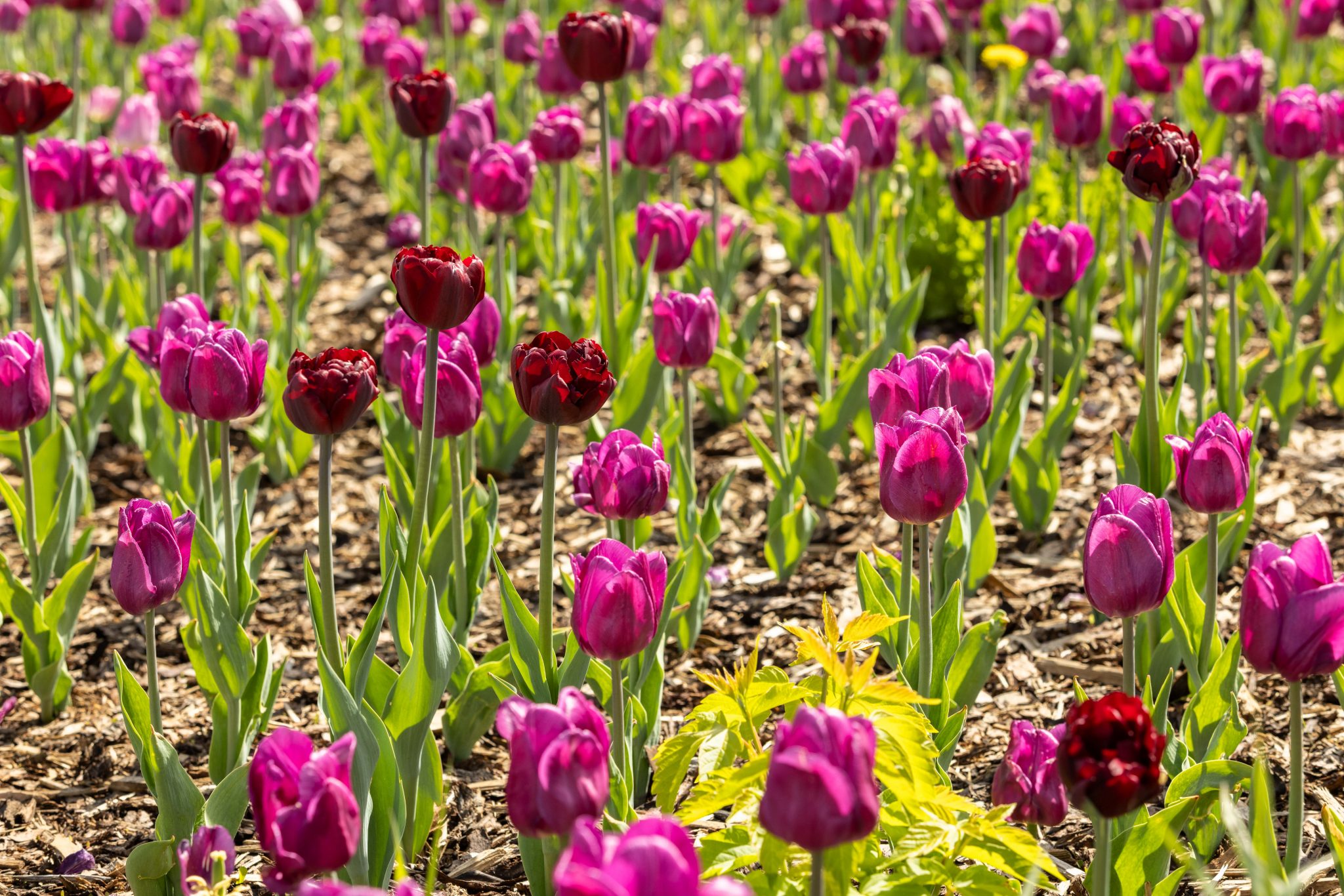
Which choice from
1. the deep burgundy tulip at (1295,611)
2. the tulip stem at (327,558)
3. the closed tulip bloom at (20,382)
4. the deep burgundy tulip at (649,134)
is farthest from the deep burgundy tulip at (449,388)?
the deep burgundy tulip at (649,134)

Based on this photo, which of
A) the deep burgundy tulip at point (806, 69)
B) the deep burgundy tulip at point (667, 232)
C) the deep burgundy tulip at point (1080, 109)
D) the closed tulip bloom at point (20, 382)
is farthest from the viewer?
the deep burgundy tulip at point (806, 69)

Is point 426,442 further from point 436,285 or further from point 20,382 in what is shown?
point 20,382

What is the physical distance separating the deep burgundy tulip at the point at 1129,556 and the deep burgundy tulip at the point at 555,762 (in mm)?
751

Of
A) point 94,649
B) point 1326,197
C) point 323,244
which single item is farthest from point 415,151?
point 1326,197

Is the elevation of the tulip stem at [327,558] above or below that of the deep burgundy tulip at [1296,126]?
below

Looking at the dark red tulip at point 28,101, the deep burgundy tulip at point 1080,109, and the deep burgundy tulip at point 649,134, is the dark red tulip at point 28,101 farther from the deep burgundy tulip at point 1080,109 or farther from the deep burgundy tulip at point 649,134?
the deep burgundy tulip at point 1080,109

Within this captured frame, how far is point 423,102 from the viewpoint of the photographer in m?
3.52

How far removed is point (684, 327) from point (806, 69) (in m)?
2.44

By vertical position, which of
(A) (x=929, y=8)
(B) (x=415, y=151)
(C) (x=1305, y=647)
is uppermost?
(A) (x=929, y=8)

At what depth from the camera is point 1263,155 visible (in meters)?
5.11

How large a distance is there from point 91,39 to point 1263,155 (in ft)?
20.7

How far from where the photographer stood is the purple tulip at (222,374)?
2.35 m

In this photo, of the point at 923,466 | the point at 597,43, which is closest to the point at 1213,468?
the point at 923,466

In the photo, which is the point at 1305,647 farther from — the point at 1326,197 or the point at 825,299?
the point at 1326,197
